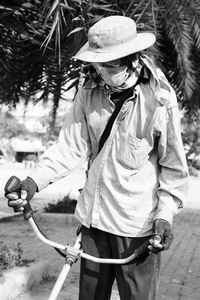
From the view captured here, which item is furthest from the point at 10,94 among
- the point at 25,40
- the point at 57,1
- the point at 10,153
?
the point at 10,153

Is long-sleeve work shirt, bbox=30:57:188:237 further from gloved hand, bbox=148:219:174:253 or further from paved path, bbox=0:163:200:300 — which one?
paved path, bbox=0:163:200:300

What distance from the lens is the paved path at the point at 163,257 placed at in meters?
5.32

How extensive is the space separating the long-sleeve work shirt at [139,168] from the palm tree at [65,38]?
9.13ft

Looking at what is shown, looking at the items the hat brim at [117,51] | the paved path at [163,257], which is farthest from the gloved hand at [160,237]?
the paved path at [163,257]

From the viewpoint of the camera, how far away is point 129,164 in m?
2.61

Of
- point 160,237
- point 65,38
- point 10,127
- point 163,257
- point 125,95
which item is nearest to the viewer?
point 160,237

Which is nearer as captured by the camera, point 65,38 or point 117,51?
point 117,51

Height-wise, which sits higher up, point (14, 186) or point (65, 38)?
point (14, 186)

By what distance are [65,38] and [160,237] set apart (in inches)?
186

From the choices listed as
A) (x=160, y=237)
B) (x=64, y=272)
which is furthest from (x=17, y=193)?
(x=160, y=237)

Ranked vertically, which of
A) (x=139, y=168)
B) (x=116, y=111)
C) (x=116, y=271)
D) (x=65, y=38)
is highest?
(x=116, y=111)

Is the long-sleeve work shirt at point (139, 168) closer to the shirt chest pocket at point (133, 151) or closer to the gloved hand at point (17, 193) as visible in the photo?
the shirt chest pocket at point (133, 151)

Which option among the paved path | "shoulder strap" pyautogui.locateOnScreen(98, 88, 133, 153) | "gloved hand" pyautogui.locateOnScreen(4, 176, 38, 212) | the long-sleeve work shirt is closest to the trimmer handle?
"gloved hand" pyautogui.locateOnScreen(4, 176, 38, 212)

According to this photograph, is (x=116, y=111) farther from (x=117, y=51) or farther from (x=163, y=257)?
(x=163, y=257)
